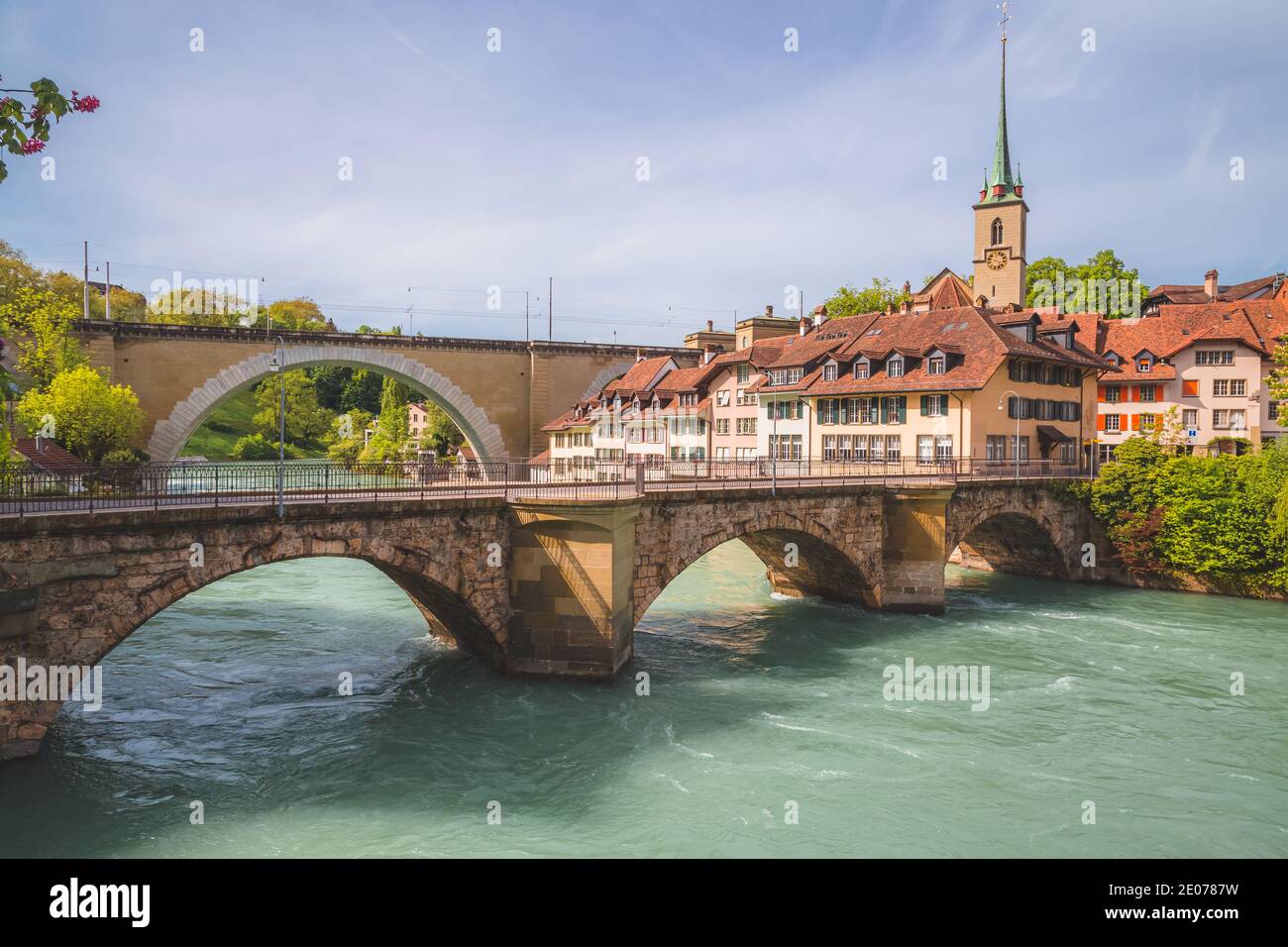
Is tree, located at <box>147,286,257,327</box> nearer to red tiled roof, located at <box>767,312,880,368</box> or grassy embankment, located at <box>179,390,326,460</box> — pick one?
grassy embankment, located at <box>179,390,326,460</box>

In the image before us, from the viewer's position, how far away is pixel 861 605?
32.7m

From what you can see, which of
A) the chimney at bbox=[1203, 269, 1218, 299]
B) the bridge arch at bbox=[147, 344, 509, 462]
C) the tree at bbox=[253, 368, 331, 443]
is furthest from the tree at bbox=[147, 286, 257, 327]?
the chimney at bbox=[1203, 269, 1218, 299]

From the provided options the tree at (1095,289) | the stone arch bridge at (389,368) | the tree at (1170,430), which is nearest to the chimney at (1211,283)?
the tree at (1095,289)

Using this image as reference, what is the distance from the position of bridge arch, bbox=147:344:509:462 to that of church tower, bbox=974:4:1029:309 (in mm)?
42033

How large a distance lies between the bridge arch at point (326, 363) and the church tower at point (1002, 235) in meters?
42.0

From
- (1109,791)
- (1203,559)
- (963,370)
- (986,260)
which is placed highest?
(986,260)

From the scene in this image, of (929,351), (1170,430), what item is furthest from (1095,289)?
(929,351)

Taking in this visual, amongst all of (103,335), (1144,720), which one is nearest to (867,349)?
(1144,720)

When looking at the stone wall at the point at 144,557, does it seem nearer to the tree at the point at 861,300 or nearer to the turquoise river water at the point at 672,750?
the turquoise river water at the point at 672,750

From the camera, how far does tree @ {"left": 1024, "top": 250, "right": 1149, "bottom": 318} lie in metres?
69.9

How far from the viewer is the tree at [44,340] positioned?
1544 inches

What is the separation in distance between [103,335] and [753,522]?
1314 inches
